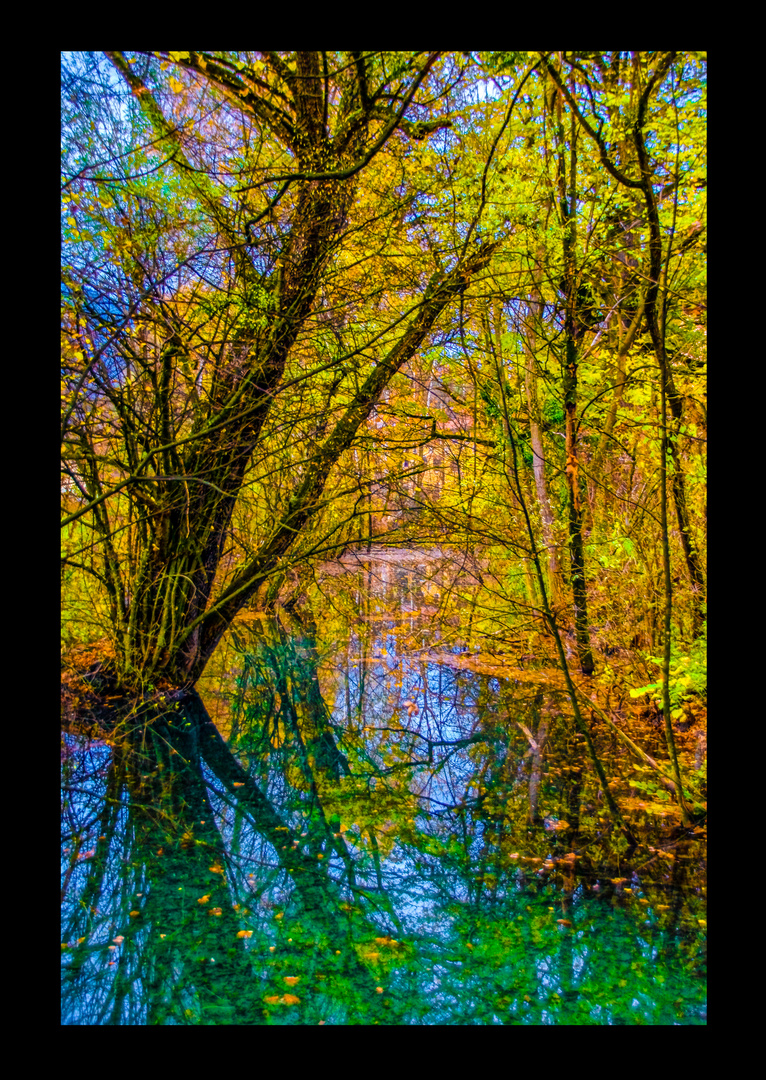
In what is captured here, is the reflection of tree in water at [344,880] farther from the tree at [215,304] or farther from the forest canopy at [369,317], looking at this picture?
the tree at [215,304]

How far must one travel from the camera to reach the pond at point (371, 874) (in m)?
2.30

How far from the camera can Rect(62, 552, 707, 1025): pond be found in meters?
2.30

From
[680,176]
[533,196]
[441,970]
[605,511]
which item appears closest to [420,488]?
[605,511]

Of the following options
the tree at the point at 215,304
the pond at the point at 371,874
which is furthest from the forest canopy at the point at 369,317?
the pond at the point at 371,874

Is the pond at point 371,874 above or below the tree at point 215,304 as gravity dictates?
below

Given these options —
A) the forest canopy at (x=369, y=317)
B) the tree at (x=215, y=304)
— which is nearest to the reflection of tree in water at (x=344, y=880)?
the forest canopy at (x=369, y=317)

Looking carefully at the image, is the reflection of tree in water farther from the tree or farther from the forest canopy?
the tree

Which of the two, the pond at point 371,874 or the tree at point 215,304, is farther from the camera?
the tree at point 215,304

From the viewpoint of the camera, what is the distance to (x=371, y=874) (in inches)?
121

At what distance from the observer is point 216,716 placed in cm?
482

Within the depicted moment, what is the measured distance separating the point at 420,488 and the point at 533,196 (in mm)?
1922

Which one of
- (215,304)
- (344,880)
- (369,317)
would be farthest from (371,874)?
(369,317)

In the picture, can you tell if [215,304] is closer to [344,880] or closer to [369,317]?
[369,317]
